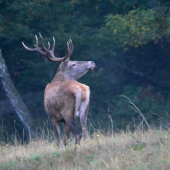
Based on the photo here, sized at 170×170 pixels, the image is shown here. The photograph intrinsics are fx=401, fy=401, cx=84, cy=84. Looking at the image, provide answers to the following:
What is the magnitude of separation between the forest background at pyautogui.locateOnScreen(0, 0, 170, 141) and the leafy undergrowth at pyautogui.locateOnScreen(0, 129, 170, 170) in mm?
7335

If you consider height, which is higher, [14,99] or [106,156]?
[106,156]

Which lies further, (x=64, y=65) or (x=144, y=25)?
(x=144, y=25)

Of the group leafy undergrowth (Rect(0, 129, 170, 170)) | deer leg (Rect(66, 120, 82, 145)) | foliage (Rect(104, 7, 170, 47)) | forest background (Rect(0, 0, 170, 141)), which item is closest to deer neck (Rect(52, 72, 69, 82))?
deer leg (Rect(66, 120, 82, 145))

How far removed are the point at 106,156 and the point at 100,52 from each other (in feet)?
35.1

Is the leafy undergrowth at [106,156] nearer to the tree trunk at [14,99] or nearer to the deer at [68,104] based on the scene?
the deer at [68,104]

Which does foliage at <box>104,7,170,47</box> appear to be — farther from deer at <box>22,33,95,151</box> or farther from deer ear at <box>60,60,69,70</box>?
deer at <box>22,33,95,151</box>

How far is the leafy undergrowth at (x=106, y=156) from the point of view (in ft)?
A: 14.8

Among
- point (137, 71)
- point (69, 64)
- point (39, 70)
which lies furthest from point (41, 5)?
point (69, 64)

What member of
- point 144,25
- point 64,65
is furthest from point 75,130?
point 144,25

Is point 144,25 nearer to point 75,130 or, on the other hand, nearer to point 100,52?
point 100,52

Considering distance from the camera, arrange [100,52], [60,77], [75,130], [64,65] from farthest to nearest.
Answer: [100,52] → [64,65] → [60,77] → [75,130]

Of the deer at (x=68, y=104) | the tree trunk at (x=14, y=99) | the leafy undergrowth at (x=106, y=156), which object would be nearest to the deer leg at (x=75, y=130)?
the deer at (x=68, y=104)

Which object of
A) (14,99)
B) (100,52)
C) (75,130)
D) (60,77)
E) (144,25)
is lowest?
(14,99)

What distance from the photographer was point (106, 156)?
4891 mm
